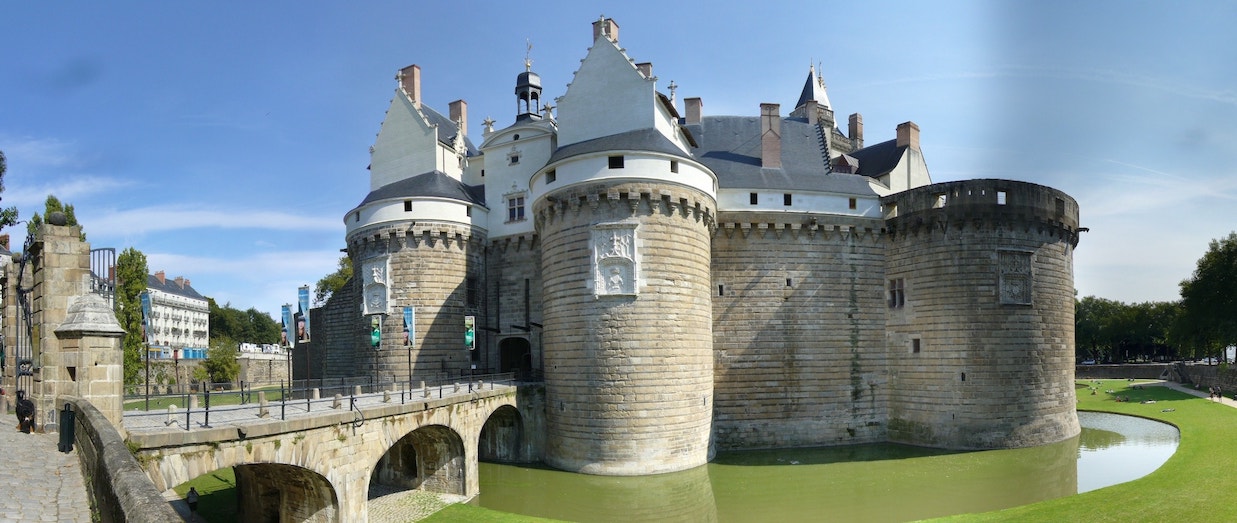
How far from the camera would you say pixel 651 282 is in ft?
81.4

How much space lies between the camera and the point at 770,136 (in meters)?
31.7

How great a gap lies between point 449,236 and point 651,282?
1080cm

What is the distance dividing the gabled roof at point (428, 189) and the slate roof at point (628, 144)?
660 centimetres

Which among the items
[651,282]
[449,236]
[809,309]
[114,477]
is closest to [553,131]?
[449,236]

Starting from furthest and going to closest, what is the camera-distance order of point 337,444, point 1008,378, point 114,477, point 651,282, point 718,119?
point 718,119 → point 1008,378 → point 651,282 → point 337,444 → point 114,477

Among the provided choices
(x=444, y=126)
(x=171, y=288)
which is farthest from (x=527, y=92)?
(x=171, y=288)

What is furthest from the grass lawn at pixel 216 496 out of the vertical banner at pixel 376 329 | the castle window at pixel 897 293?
the castle window at pixel 897 293

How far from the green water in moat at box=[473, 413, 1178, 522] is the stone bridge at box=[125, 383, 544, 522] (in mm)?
1580

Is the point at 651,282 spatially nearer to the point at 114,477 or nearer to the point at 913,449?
the point at 913,449

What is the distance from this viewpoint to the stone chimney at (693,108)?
113 ft

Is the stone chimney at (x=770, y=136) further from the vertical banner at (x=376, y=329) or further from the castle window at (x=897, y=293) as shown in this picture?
the vertical banner at (x=376, y=329)

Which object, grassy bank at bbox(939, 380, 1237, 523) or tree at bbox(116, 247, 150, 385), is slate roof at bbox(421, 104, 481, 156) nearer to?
tree at bbox(116, 247, 150, 385)

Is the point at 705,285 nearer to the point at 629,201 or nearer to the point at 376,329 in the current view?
the point at 629,201

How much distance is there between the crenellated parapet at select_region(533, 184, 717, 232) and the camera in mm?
25125
